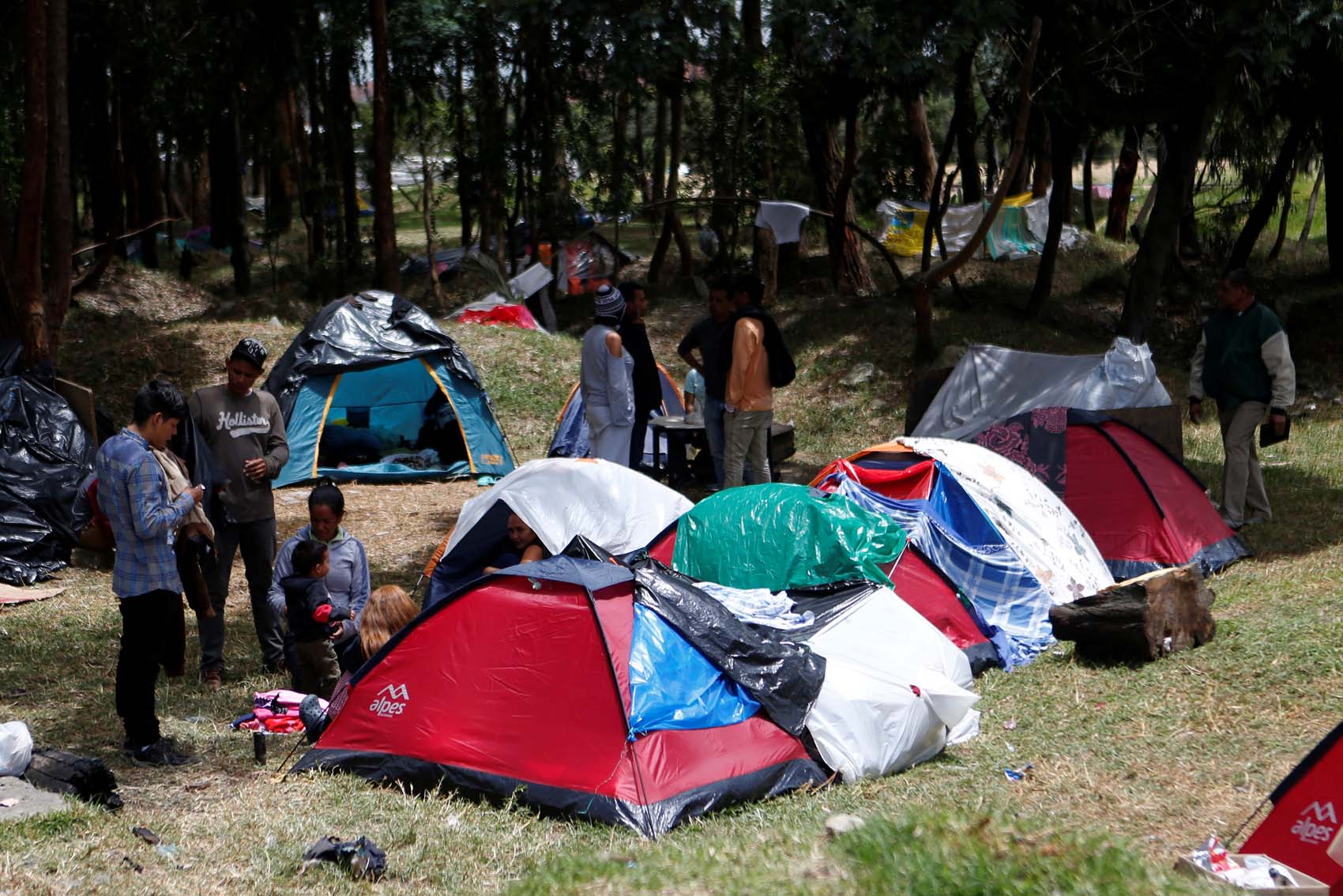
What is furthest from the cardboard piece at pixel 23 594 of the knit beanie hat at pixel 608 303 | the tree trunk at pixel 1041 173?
the tree trunk at pixel 1041 173

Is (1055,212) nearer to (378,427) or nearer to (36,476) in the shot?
(378,427)

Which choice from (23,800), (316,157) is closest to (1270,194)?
(23,800)

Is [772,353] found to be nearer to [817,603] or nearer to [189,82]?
[817,603]

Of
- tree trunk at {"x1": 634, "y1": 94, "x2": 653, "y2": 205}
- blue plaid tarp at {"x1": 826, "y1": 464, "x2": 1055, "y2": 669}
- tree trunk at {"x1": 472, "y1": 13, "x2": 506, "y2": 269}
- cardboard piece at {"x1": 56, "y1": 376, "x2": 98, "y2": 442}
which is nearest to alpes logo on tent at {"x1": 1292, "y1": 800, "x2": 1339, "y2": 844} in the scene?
blue plaid tarp at {"x1": 826, "y1": 464, "x2": 1055, "y2": 669}

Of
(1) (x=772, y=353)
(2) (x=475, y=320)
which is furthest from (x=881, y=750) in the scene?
(2) (x=475, y=320)

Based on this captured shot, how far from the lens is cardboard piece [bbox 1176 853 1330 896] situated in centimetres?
334

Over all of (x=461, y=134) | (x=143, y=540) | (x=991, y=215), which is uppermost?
(x=461, y=134)

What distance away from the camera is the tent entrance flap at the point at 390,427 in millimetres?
12445

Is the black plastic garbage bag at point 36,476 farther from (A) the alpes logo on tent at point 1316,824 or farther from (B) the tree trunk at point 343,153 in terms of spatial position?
(B) the tree trunk at point 343,153

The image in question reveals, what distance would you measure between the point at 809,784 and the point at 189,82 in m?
21.1

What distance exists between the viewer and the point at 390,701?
514 cm

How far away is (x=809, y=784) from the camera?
4.86 m

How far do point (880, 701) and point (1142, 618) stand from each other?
1744mm

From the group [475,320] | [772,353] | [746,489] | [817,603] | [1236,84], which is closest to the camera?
[817,603]
